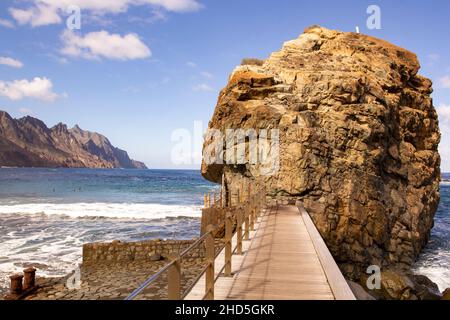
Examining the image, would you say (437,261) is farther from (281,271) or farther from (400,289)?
(281,271)

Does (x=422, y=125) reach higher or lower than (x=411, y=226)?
higher

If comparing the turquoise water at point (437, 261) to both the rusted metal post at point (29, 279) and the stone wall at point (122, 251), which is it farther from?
the rusted metal post at point (29, 279)

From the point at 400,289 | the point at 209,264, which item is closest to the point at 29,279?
the point at 209,264

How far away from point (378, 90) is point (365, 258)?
11.0 m

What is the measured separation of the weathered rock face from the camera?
61.6 ft

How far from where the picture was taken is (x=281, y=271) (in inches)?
328

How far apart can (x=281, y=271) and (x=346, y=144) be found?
13575 millimetres

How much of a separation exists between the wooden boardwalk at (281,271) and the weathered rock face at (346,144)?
20.5ft

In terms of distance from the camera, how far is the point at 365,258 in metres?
17.9

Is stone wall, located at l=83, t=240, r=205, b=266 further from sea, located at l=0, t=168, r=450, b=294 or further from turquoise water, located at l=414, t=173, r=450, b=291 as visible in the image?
turquoise water, located at l=414, t=173, r=450, b=291

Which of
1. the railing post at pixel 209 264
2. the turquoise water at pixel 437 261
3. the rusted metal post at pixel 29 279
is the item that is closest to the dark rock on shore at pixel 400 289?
the turquoise water at pixel 437 261
